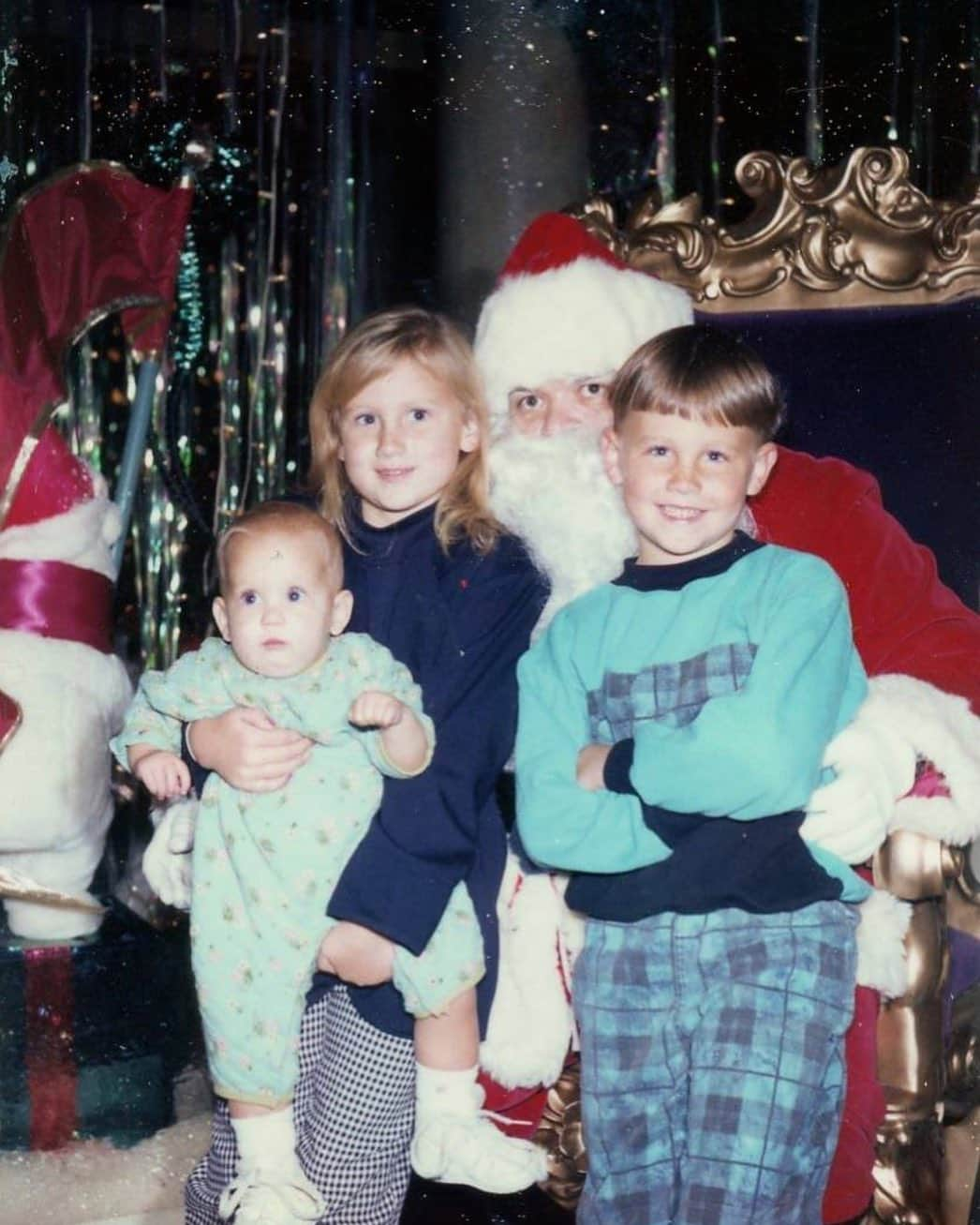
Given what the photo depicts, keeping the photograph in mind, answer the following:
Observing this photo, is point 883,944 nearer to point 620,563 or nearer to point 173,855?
point 620,563

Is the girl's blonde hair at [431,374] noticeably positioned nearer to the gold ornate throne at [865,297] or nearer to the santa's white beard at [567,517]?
the santa's white beard at [567,517]

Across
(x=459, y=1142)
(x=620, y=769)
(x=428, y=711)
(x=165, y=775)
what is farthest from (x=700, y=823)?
(x=165, y=775)

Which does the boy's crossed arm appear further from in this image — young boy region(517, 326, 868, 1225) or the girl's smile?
the girl's smile

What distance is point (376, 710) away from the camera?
1608 millimetres

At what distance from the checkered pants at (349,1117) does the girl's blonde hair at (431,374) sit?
0.54 meters

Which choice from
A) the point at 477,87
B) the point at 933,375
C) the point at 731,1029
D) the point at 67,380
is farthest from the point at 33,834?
the point at 933,375

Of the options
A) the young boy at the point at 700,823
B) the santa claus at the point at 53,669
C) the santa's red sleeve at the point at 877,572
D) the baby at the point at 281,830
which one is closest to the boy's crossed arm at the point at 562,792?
the young boy at the point at 700,823

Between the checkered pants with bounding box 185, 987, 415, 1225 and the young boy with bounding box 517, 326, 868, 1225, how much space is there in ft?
0.75

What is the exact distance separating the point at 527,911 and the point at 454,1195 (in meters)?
0.45

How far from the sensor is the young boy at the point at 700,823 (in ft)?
5.17

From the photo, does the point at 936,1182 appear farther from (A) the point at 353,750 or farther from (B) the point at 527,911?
(A) the point at 353,750

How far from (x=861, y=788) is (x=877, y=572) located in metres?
0.40

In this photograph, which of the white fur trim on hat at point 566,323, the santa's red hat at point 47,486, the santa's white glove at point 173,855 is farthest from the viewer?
the santa's red hat at point 47,486

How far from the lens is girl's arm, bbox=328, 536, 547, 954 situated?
5.57 ft
